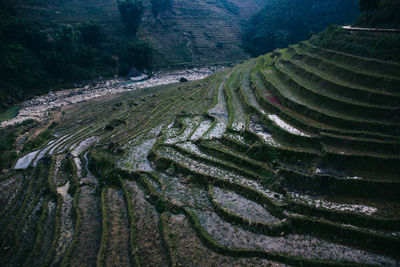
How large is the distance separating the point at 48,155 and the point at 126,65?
28.8 meters

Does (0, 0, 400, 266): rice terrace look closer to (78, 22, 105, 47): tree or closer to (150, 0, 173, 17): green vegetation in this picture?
(78, 22, 105, 47): tree

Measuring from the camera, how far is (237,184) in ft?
37.8

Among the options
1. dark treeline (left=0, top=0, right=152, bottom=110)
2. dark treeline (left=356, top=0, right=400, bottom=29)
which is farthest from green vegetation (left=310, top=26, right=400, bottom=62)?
dark treeline (left=0, top=0, right=152, bottom=110)

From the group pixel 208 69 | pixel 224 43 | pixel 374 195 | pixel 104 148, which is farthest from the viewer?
pixel 224 43

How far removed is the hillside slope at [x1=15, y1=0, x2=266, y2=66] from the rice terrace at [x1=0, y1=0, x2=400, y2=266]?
112ft

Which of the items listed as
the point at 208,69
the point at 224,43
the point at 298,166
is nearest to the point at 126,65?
the point at 208,69

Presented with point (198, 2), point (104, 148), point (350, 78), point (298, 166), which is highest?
point (198, 2)

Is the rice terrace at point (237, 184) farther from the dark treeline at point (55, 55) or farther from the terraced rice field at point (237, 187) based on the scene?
the dark treeline at point (55, 55)

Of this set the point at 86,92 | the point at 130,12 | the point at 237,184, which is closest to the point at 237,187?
the point at 237,184

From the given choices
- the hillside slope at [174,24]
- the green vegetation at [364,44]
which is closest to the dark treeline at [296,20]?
the hillside slope at [174,24]

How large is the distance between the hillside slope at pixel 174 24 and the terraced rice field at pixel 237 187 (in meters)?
35.0

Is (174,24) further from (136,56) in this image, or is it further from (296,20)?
(296,20)

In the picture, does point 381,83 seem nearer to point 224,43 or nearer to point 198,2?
point 224,43

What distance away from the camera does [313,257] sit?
26.9 ft
